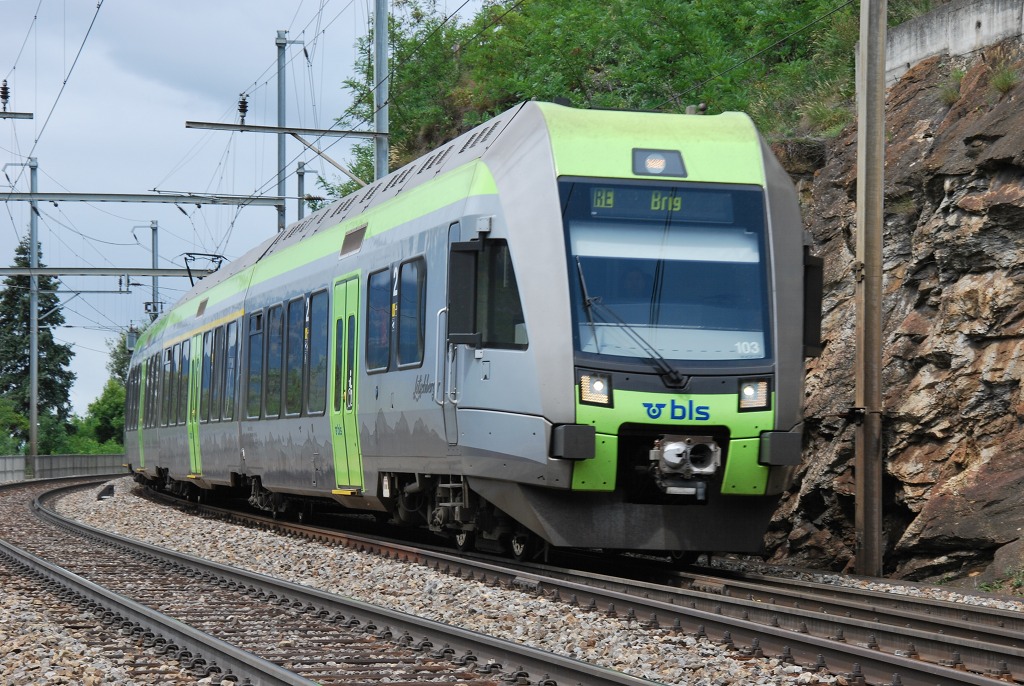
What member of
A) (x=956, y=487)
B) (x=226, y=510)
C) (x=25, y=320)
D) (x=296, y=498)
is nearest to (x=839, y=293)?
(x=956, y=487)

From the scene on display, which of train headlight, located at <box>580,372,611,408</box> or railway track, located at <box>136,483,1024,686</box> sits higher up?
train headlight, located at <box>580,372,611,408</box>

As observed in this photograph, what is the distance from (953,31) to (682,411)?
7.94 m

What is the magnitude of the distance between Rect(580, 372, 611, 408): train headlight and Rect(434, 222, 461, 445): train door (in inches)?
56.8

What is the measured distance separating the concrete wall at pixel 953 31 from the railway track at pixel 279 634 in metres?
9.78

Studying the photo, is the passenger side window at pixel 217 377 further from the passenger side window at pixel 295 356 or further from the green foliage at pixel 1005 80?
the green foliage at pixel 1005 80

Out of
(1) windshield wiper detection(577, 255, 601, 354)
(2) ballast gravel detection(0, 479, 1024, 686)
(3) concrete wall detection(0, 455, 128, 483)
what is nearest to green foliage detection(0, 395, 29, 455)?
(3) concrete wall detection(0, 455, 128, 483)

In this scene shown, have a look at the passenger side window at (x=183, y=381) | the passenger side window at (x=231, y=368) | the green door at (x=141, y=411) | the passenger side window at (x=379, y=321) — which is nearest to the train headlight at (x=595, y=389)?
the passenger side window at (x=379, y=321)

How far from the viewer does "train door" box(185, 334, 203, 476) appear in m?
21.4

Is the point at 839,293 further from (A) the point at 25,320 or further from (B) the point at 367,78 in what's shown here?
(A) the point at 25,320

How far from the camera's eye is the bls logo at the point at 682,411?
31.9 feet

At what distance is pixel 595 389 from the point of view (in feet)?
31.9

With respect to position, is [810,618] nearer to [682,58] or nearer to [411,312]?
[411,312]

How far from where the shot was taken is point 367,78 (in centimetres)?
3716

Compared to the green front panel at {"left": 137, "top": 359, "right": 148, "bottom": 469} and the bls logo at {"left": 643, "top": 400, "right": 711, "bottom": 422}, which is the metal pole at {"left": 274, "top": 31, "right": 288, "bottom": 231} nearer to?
the green front panel at {"left": 137, "top": 359, "right": 148, "bottom": 469}
